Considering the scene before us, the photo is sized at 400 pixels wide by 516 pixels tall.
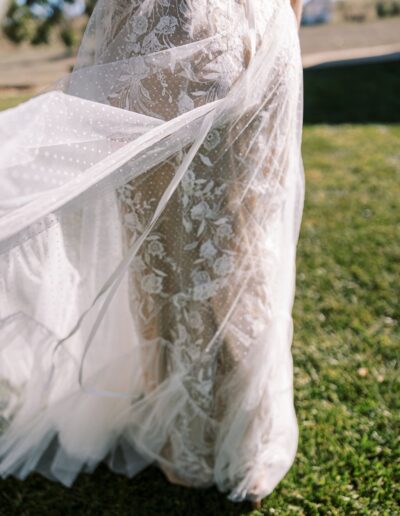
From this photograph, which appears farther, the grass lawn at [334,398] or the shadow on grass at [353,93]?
the shadow on grass at [353,93]

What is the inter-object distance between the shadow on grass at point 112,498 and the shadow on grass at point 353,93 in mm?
6306

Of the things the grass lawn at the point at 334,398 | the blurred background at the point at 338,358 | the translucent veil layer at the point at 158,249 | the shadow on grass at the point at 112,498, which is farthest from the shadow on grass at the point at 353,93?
the shadow on grass at the point at 112,498

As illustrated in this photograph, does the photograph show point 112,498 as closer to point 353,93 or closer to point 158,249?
point 158,249

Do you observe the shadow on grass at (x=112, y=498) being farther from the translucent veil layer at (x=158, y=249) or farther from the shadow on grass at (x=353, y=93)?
the shadow on grass at (x=353, y=93)

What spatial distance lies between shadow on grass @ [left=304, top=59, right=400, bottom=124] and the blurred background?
0.12 meters

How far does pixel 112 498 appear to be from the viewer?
2270mm

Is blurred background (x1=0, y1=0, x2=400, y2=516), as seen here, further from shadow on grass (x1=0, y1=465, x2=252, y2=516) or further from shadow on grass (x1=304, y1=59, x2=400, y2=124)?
shadow on grass (x1=304, y1=59, x2=400, y2=124)

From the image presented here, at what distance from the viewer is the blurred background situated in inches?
88.4

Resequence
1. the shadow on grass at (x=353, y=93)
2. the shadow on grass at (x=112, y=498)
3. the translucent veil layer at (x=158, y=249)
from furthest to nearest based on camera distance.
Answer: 1. the shadow on grass at (x=353, y=93)
2. the shadow on grass at (x=112, y=498)
3. the translucent veil layer at (x=158, y=249)

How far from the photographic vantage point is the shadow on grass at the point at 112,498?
2.21 meters

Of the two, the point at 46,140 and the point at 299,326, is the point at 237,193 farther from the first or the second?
the point at 299,326

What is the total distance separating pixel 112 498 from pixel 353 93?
8.41 m

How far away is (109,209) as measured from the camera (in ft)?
5.96

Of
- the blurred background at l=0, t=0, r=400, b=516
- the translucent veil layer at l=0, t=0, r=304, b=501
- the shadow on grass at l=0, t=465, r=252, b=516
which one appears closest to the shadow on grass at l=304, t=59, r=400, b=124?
the blurred background at l=0, t=0, r=400, b=516
